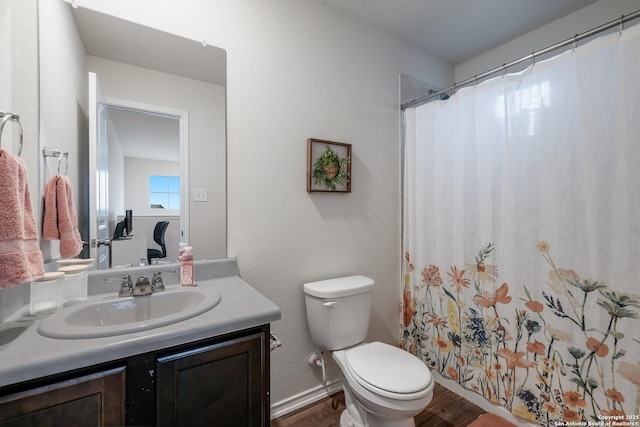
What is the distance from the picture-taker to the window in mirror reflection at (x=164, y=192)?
130 cm

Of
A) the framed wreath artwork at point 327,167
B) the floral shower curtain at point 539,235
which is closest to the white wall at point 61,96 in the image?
the framed wreath artwork at point 327,167

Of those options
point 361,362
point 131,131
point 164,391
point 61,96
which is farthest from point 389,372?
point 61,96

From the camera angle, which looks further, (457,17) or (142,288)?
(457,17)

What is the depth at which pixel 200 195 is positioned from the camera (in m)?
1.39

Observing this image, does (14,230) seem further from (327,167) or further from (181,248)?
(327,167)

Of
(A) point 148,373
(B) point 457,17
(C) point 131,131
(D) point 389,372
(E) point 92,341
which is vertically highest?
(B) point 457,17

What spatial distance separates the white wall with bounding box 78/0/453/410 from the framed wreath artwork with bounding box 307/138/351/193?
5cm

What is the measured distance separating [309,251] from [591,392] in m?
1.48

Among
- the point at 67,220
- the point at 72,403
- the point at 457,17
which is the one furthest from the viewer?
the point at 457,17

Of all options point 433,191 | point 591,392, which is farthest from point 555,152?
point 591,392

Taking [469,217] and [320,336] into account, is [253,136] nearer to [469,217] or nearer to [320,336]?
[320,336]

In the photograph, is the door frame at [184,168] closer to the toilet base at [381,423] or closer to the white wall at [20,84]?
the white wall at [20,84]

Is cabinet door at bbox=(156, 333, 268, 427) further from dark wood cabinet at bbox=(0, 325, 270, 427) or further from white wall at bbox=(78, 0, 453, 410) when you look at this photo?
white wall at bbox=(78, 0, 453, 410)

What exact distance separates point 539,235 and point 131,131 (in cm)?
202
